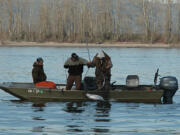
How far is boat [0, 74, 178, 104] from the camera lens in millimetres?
20438

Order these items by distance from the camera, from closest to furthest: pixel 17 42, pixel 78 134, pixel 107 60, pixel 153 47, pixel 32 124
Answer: pixel 78 134, pixel 32 124, pixel 107 60, pixel 153 47, pixel 17 42

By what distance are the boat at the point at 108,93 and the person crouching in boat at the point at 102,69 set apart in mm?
234

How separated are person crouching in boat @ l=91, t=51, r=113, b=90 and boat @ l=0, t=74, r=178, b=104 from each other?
23 centimetres

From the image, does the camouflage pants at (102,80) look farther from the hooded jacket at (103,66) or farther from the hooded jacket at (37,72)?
the hooded jacket at (37,72)

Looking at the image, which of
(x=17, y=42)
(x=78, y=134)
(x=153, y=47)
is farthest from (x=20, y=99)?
(x=17, y=42)

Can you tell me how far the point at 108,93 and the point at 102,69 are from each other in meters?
0.86

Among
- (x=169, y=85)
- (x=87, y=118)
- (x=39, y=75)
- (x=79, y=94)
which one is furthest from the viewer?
(x=39, y=75)

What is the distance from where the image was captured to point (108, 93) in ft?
67.5

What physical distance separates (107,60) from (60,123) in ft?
16.5

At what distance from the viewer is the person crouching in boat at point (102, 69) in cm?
2058

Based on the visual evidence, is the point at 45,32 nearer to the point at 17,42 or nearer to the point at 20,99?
the point at 17,42

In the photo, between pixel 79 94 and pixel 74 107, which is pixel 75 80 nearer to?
pixel 79 94

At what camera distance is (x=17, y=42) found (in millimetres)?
97062

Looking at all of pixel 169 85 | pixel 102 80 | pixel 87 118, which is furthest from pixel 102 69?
pixel 87 118
